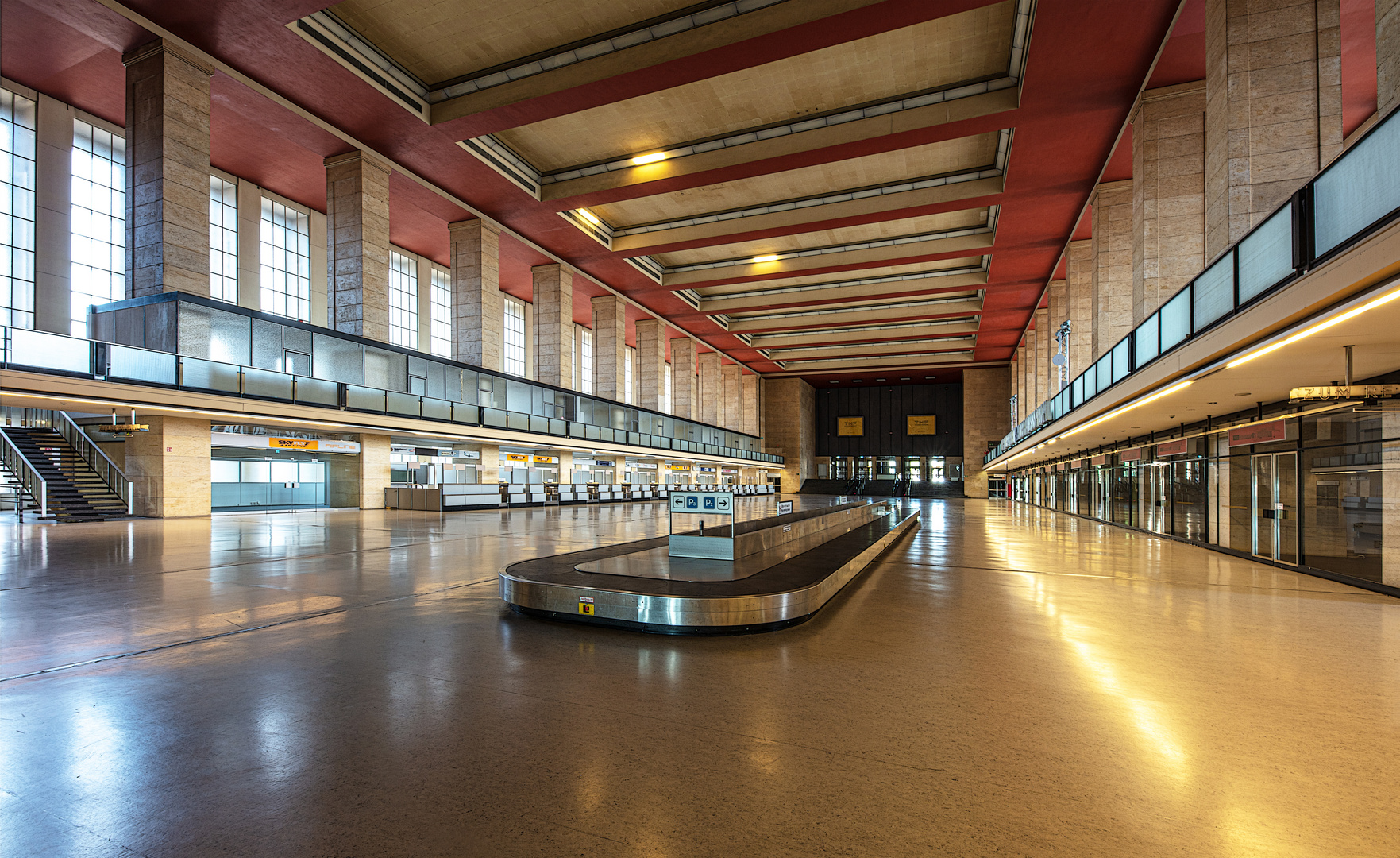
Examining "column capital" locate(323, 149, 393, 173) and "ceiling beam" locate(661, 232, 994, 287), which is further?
"ceiling beam" locate(661, 232, 994, 287)

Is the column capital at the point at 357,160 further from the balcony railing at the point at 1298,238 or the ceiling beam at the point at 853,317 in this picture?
the ceiling beam at the point at 853,317

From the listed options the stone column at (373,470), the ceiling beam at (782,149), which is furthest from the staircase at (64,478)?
the ceiling beam at (782,149)

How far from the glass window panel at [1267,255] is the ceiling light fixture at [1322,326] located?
589 millimetres

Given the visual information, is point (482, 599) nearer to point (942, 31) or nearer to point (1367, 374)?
point (1367, 374)

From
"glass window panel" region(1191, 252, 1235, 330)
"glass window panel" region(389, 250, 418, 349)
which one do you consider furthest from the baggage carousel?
"glass window panel" region(389, 250, 418, 349)

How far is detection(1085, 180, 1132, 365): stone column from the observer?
20.1 meters

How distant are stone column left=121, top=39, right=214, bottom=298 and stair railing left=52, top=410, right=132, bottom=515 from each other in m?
5.68

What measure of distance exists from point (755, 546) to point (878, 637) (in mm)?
3783

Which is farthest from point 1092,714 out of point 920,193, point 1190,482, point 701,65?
point 920,193

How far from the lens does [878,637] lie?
5.54 meters

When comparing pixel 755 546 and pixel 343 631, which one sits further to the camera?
pixel 755 546

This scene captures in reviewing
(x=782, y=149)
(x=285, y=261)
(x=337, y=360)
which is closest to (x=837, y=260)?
(x=782, y=149)

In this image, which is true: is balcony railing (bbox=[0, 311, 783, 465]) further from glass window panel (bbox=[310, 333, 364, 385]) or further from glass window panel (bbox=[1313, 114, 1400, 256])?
glass window panel (bbox=[1313, 114, 1400, 256])

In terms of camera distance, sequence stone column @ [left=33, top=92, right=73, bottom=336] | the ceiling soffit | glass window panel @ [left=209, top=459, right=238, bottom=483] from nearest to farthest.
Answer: the ceiling soffit → stone column @ [left=33, top=92, right=73, bottom=336] → glass window panel @ [left=209, top=459, right=238, bottom=483]
